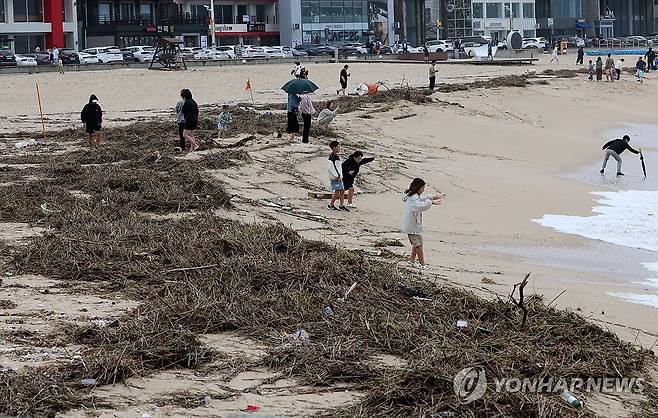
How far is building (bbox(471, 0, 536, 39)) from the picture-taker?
98.3 meters

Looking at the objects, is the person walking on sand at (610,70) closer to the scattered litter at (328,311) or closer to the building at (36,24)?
the building at (36,24)

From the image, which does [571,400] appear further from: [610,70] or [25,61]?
[25,61]

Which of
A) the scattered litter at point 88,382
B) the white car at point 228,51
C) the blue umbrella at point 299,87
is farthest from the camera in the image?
the white car at point 228,51

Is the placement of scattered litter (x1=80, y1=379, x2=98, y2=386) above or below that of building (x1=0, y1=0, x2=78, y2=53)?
below

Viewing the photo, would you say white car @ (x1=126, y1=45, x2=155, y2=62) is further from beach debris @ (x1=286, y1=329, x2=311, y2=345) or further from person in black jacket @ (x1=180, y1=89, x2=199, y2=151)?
beach debris @ (x1=286, y1=329, x2=311, y2=345)

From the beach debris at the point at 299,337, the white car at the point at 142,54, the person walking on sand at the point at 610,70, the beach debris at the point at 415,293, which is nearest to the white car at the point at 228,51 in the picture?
the white car at the point at 142,54

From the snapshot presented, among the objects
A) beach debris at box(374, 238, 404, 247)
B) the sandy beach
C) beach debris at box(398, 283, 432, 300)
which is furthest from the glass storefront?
beach debris at box(398, 283, 432, 300)

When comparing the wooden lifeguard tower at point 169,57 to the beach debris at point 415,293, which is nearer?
the beach debris at point 415,293

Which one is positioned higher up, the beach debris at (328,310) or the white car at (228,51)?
the white car at (228,51)

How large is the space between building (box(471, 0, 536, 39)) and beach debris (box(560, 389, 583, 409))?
9261 cm

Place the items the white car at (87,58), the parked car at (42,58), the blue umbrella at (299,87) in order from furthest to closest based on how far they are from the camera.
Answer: the white car at (87,58)
the parked car at (42,58)
the blue umbrella at (299,87)

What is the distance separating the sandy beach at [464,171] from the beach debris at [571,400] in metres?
0.24

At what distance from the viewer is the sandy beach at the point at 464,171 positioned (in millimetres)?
13086

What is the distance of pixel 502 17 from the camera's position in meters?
101
